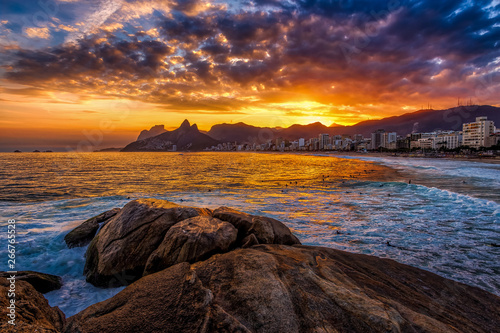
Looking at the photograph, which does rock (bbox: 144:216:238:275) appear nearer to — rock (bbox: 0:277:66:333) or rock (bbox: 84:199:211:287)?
rock (bbox: 84:199:211:287)

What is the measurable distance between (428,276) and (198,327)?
693 centimetres

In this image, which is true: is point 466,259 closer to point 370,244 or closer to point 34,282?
point 370,244

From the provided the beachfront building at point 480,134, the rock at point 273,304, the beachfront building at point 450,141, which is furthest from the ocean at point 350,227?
the beachfront building at point 450,141

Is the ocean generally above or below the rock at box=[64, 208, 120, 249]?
below

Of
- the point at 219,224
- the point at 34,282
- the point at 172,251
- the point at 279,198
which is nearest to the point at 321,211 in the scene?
the point at 279,198

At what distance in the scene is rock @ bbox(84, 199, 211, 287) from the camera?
6.79 metres

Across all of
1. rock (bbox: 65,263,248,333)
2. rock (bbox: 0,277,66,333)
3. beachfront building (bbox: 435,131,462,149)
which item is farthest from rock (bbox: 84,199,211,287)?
beachfront building (bbox: 435,131,462,149)

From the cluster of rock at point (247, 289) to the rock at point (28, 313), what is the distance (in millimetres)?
116

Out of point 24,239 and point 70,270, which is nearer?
point 70,270

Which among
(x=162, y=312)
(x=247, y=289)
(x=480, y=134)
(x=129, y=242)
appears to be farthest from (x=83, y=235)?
(x=480, y=134)

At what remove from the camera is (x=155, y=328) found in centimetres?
331

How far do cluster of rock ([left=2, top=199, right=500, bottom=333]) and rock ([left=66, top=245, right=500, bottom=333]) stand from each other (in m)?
0.02

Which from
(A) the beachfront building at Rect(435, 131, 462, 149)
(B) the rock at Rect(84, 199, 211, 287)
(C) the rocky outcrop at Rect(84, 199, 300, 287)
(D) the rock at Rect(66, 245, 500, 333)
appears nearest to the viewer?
(D) the rock at Rect(66, 245, 500, 333)

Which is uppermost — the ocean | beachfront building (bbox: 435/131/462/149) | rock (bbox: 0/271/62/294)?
beachfront building (bbox: 435/131/462/149)
